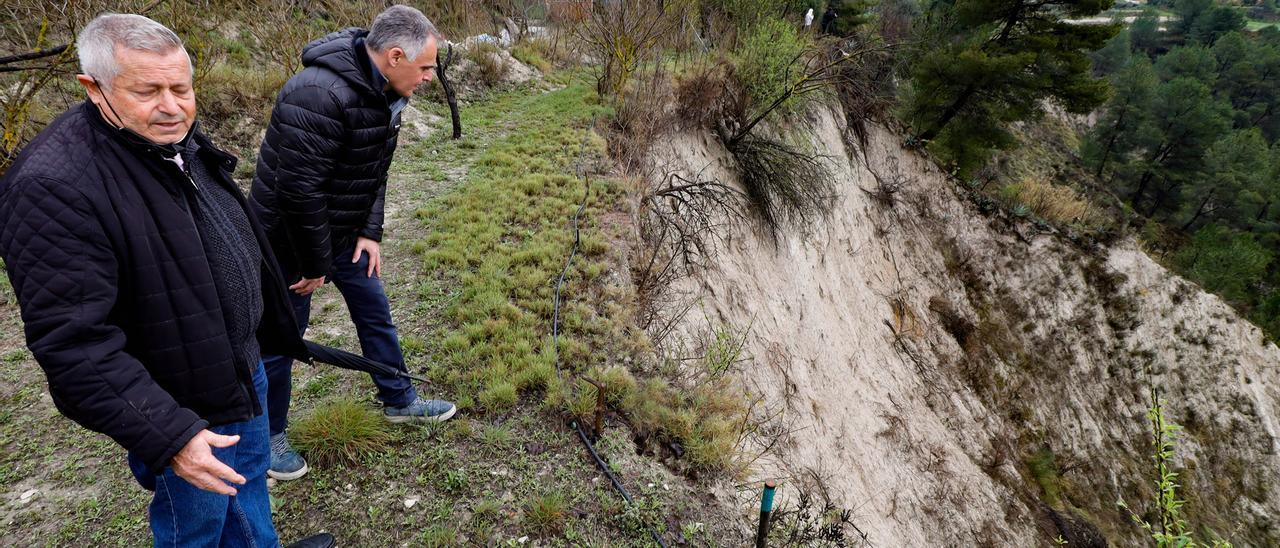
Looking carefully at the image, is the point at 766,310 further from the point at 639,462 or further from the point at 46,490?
the point at 46,490

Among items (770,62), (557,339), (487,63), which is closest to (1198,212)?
(770,62)

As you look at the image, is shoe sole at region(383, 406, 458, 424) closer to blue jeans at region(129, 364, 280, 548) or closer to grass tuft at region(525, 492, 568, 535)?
grass tuft at region(525, 492, 568, 535)

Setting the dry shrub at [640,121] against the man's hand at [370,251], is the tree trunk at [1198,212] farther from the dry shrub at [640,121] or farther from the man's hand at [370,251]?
the man's hand at [370,251]

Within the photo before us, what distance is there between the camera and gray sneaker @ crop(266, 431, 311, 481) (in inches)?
108

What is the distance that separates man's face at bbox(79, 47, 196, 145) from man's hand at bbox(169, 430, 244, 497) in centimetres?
82

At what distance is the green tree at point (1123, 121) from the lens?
2947cm

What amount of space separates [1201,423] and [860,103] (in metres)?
10.8

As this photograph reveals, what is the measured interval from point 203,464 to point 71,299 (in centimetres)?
53

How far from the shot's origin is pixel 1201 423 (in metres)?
12.5

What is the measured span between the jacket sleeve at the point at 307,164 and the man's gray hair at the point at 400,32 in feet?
1.03

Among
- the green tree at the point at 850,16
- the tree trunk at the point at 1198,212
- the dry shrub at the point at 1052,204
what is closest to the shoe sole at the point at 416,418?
the dry shrub at the point at 1052,204

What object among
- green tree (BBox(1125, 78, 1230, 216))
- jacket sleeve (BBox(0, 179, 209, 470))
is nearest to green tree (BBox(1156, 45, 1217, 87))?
green tree (BBox(1125, 78, 1230, 216))

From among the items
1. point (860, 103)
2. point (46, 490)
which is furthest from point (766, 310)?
point (860, 103)

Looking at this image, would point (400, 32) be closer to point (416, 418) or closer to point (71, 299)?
point (71, 299)
